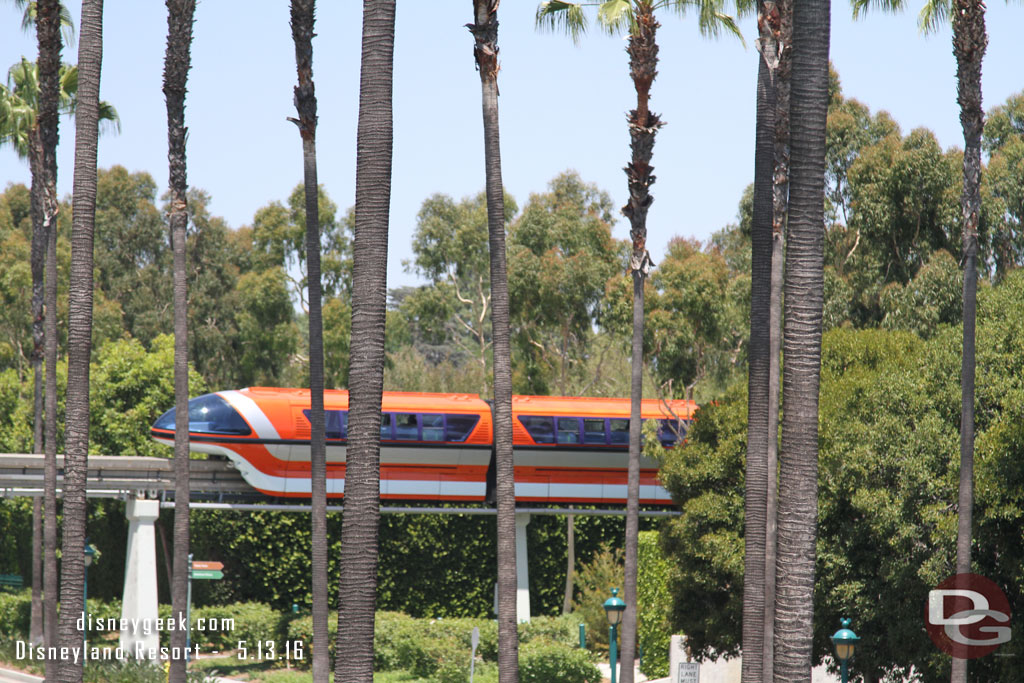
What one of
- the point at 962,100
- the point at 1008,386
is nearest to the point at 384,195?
the point at 962,100

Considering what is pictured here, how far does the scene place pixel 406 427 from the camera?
108 feet

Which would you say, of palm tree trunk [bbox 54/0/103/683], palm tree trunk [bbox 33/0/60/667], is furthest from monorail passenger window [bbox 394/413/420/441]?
palm tree trunk [bbox 54/0/103/683]

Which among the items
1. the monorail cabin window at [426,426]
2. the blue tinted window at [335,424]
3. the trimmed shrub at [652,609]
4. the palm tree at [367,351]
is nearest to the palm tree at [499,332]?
the palm tree at [367,351]

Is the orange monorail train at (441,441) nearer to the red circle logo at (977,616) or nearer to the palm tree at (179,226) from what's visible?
the palm tree at (179,226)

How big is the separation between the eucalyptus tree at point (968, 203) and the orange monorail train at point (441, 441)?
56.0 ft

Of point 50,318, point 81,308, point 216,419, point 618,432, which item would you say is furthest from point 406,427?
point 81,308

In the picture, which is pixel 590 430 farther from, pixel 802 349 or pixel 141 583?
pixel 802 349

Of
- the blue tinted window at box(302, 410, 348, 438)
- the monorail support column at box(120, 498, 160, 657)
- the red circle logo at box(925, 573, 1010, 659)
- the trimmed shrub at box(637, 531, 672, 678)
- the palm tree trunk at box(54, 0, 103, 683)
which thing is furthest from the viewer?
the trimmed shrub at box(637, 531, 672, 678)

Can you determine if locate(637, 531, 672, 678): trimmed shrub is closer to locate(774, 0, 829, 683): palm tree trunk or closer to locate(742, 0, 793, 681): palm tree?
locate(742, 0, 793, 681): palm tree

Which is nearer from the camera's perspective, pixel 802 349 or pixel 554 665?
pixel 802 349

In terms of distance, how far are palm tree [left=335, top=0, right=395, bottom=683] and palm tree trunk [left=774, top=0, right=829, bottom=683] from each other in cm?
358

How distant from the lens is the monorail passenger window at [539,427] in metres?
33.6

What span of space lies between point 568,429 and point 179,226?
15.2 metres

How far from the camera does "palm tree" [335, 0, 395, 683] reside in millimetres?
9617
